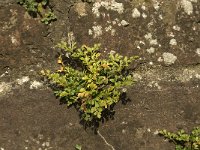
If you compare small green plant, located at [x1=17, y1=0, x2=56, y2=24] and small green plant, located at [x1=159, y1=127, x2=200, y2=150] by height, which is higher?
small green plant, located at [x1=17, y1=0, x2=56, y2=24]

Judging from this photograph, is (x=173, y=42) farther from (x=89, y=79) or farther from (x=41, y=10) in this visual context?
(x=41, y=10)

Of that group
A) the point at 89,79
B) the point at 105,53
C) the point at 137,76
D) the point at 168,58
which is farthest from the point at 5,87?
the point at 168,58

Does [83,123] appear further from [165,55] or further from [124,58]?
[165,55]

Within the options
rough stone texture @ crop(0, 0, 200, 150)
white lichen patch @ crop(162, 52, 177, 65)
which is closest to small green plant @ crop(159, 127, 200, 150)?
rough stone texture @ crop(0, 0, 200, 150)

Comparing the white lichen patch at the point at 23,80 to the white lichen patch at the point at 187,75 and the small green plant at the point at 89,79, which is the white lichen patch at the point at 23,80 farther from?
the white lichen patch at the point at 187,75

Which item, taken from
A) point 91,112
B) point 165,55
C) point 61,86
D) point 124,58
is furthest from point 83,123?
point 165,55

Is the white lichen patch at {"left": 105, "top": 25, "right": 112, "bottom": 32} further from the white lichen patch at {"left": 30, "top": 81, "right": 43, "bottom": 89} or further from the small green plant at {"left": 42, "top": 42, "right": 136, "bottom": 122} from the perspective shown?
the white lichen patch at {"left": 30, "top": 81, "right": 43, "bottom": 89}
